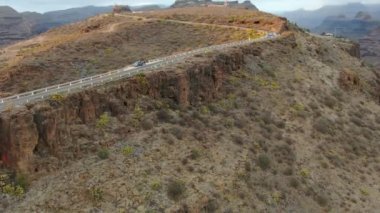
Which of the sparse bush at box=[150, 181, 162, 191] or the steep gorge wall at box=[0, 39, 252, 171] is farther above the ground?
the steep gorge wall at box=[0, 39, 252, 171]

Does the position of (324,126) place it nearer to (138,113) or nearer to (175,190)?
(138,113)

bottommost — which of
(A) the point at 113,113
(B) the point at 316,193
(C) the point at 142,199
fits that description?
(B) the point at 316,193

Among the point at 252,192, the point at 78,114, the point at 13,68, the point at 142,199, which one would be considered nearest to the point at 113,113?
the point at 78,114

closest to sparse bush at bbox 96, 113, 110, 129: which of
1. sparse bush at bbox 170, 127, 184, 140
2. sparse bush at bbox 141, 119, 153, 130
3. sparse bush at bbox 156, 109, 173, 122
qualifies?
sparse bush at bbox 141, 119, 153, 130

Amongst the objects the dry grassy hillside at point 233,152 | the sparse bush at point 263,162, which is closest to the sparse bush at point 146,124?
the dry grassy hillside at point 233,152

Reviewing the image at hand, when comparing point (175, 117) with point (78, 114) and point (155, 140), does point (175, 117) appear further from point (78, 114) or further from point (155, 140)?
point (78, 114)

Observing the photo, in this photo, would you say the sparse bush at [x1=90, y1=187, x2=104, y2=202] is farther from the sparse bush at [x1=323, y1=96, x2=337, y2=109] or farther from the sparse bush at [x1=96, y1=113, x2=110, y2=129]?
the sparse bush at [x1=323, y1=96, x2=337, y2=109]
